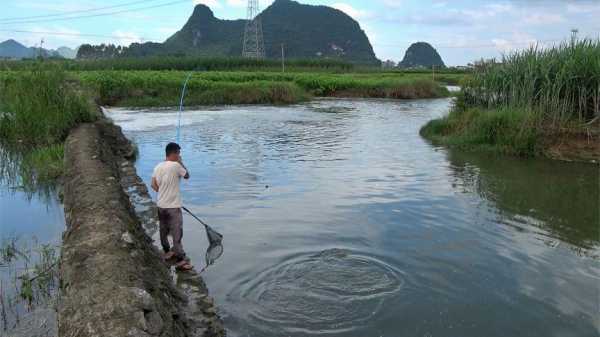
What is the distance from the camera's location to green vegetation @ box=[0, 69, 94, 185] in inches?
449

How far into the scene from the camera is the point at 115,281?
3.66 metres

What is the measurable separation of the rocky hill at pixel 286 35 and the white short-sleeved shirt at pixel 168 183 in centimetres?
10249

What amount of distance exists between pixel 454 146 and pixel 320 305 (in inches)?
398

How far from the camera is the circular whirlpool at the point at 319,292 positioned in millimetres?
4461

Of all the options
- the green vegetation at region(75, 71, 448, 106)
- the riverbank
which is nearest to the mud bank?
the riverbank

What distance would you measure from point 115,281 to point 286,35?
442 feet

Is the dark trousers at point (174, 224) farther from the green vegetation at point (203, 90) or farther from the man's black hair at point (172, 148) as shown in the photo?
the green vegetation at point (203, 90)

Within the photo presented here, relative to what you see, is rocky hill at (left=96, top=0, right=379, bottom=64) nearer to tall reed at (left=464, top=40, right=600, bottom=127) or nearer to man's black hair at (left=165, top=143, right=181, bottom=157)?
tall reed at (left=464, top=40, right=600, bottom=127)

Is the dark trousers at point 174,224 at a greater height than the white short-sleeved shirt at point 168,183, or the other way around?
the white short-sleeved shirt at point 168,183

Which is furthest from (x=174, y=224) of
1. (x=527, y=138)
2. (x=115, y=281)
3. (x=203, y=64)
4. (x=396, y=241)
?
(x=203, y=64)

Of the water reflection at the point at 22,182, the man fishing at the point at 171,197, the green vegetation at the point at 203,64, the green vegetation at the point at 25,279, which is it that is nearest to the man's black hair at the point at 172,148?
the man fishing at the point at 171,197

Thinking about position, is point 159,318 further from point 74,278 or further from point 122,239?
point 122,239

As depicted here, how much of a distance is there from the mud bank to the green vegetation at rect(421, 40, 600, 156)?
917cm

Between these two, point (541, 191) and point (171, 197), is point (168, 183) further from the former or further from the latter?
point (541, 191)
